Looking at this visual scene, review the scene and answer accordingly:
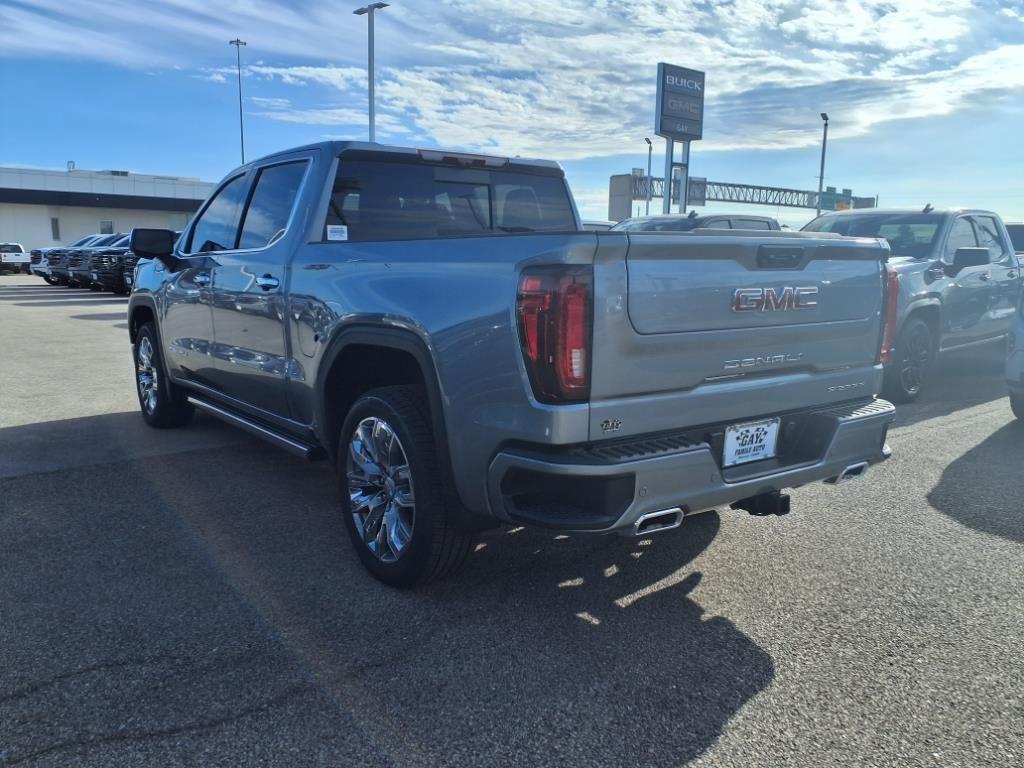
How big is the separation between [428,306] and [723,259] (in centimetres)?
113

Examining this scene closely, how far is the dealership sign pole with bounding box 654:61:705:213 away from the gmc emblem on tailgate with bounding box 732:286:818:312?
24.5m

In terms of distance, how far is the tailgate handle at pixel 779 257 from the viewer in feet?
10.5

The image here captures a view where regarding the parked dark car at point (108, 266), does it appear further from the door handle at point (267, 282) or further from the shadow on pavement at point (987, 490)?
the shadow on pavement at point (987, 490)

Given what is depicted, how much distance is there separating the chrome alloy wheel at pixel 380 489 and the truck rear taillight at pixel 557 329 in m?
0.88

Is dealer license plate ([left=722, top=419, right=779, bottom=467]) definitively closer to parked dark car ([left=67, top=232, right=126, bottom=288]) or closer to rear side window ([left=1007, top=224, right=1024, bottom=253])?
rear side window ([left=1007, top=224, right=1024, bottom=253])

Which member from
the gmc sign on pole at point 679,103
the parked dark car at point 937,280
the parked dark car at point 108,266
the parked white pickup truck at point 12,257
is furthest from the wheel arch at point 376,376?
the parked white pickup truck at point 12,257

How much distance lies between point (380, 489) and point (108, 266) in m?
22.8

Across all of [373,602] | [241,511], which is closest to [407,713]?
[373,602]

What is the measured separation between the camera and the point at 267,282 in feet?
15.0

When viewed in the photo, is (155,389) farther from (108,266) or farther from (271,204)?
(108,266)

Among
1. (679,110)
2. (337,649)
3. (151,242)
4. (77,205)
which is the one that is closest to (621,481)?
(337,649)

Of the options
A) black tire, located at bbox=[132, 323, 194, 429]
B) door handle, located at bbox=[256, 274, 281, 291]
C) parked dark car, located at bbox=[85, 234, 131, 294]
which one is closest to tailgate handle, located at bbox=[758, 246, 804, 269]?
door handle, located at bbox=[256, 274, 281, 291]

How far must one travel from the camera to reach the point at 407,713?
2.72 meters

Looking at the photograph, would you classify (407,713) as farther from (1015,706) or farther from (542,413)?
(1015,706)
